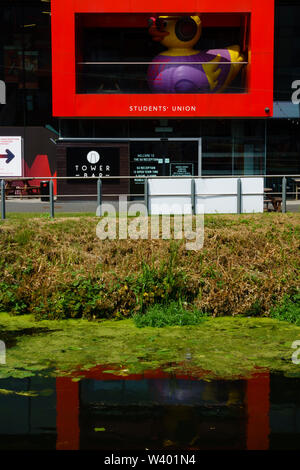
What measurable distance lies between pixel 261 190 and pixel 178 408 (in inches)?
404

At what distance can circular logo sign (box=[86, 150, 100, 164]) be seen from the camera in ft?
86.9

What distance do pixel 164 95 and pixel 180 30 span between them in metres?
2.92

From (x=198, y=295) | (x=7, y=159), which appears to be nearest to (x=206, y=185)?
(x=198, y=295)

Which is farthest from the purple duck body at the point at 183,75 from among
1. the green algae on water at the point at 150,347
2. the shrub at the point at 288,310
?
the green algae on water at the point at 150,347

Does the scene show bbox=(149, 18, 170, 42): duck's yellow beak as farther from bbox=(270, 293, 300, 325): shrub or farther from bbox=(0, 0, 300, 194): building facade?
bbox=(270, 293, 300, 325): shrub

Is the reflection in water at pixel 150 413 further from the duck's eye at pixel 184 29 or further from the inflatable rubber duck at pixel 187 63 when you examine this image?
the duck's eye at pixel 184 29

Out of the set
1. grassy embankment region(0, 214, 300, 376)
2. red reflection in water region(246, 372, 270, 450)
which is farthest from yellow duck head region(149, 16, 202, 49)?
red reflection in water region(246, 372, 270, 450)

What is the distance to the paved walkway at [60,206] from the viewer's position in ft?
53.7

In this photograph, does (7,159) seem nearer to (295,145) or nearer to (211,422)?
(295,145)

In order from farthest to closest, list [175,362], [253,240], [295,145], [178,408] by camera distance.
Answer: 1. [295,145]
2. [253,240]
3. [175,362]
4. [178,408]

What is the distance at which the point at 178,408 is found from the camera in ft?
24.1

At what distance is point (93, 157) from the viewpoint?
87.0 feet

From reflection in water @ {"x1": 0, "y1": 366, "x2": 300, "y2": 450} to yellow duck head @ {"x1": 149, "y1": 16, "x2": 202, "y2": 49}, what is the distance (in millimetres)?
20561

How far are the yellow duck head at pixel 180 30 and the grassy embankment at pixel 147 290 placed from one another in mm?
14483
